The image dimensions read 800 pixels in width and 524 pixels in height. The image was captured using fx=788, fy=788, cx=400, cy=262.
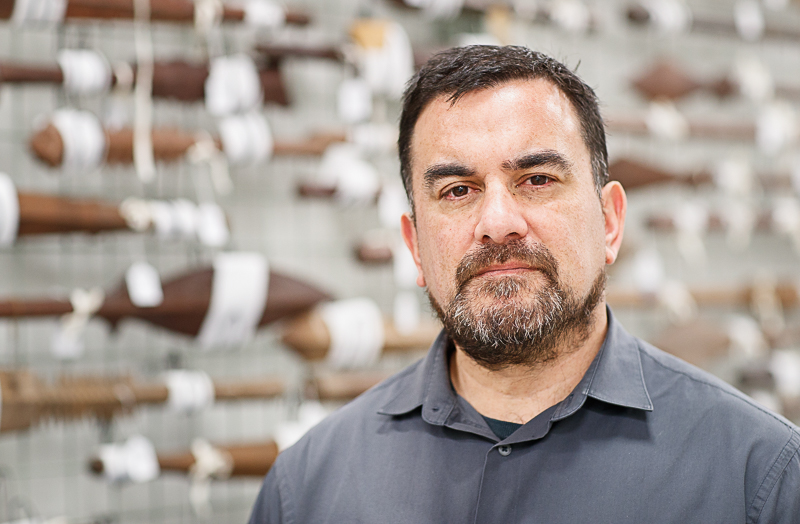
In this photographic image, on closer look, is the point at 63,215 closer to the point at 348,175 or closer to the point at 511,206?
the point at 348,175

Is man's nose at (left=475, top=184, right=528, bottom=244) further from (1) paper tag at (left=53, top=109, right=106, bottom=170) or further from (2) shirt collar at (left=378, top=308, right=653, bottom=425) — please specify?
(1) paper tag at (left=53, top=109, right=106, bottom=170)

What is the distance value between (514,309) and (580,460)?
0.22 m

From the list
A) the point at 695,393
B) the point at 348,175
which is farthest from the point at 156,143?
the point at 695,393

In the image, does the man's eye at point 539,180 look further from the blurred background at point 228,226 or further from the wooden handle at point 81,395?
the wooden handle at point 81,395

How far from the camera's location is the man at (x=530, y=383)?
3.34ft

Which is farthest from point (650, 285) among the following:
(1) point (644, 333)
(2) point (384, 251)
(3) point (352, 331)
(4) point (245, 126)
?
(4) point (245, 126)

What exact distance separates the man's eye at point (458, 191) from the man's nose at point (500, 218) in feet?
0.16

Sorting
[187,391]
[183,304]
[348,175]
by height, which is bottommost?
[187,391]

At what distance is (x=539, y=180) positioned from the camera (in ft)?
3.63

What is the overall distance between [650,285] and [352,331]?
130 cm

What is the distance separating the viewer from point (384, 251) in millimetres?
2477

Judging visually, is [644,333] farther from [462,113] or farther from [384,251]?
[462,113]

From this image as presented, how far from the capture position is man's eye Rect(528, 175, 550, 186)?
3.62ft

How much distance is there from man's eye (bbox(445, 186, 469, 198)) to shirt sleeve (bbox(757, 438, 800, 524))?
55cm
